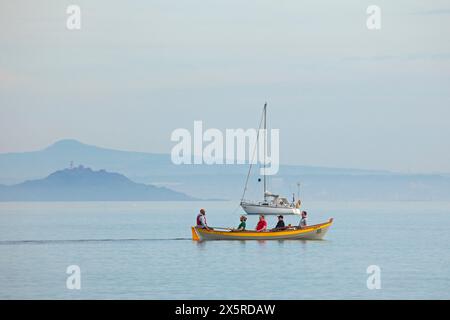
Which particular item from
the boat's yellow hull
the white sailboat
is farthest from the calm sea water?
the white sailboat

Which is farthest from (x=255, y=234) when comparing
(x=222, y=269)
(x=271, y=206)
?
(x=271, y=206)

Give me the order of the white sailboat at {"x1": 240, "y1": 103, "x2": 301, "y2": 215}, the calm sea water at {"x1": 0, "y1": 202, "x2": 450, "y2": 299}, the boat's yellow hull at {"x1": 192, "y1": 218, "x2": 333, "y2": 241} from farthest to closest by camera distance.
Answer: the white sailboat at {"x1": 240, "y1": 103, "x2": 301, "y2": 215} < the boat's yellow hull at {"x1": 192, "y1": 218, "x2": 333, "y2": 241} < the calm sea water at {"x1": 0, "y1": 202, "x2": 450, "y2": 299}

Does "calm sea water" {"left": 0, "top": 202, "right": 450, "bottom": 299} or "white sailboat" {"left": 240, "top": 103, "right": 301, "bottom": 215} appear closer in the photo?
"calm sea water" {"left": 0, "top": 202, "right": 450, "bottom": 299}

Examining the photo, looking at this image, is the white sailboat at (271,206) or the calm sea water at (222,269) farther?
the white sailboat at (271,206)

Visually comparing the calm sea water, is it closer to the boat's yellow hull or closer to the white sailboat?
the boat's yellow hull

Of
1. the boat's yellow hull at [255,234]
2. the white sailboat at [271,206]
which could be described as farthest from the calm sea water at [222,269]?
the white sailboat at [271,206]

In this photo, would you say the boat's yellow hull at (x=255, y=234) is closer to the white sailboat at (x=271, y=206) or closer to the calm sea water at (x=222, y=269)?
the calm sea water at (x=222, y=269)

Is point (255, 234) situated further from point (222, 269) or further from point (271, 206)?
point (271, 206)

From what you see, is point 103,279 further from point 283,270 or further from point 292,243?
point 292,243

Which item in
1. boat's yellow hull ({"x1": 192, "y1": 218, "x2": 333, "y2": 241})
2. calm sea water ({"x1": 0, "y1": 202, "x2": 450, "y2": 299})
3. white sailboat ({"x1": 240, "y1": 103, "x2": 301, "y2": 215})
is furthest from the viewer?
white sailboat ({"x1": 240, "y1": 103, "x2": 301, "y2": 215})

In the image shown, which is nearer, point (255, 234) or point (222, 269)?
point (222, 269)

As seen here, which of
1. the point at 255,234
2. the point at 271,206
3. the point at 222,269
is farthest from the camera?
the point at 271,206

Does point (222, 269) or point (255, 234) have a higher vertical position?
point (255, 234)
